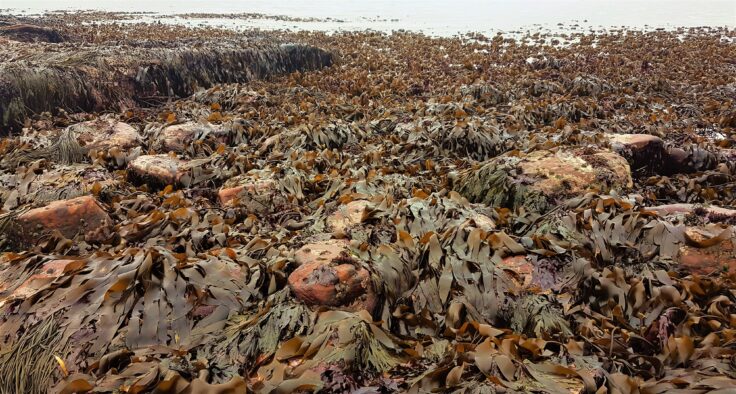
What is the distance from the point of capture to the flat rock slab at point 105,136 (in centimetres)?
486

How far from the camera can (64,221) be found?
10.2 ft

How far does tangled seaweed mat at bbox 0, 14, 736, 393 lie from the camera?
191cm

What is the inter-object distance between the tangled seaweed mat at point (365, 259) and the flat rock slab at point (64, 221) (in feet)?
0.04

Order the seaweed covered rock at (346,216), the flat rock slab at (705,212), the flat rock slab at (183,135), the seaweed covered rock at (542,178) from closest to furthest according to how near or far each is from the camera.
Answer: the flat rock slab at (705,212), the seaweed covered rock at (346,216), the seaweed covered rock at (542,178), the flat rock slab at (183,135)

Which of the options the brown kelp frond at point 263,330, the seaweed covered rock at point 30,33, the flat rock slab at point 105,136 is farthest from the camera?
the seaweed covered rock at point 30,33

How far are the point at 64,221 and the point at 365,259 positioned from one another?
7.26 feet

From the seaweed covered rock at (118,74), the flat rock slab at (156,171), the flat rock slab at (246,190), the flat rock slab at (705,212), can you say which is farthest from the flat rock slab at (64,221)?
the flat rock slab at (705,212)

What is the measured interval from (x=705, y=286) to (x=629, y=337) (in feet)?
2.47

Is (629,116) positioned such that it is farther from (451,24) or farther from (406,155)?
(451,24)

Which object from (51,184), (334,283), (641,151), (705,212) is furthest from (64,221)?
(641,151)

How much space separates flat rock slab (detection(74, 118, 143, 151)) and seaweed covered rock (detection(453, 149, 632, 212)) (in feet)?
12.0

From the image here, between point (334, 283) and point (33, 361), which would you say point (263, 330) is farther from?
point (33, 361)

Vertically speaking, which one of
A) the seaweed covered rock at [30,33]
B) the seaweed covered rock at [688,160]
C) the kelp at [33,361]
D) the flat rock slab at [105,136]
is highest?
the seaweed covered rock at [30,33]

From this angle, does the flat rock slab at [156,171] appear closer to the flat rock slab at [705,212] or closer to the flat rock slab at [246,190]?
the flat rock slab at [246,190]
